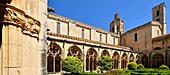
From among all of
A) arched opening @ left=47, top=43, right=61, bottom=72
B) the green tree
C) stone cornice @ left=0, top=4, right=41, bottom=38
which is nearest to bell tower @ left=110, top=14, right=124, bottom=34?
the green tree

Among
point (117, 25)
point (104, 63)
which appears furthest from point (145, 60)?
point (104, 63)

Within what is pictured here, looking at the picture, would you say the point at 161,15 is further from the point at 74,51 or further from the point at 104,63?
the point at 74,51

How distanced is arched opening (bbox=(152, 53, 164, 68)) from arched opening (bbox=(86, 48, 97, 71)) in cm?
1164

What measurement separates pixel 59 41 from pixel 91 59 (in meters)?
6.67

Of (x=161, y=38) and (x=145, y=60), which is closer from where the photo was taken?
(x=161, y=38)

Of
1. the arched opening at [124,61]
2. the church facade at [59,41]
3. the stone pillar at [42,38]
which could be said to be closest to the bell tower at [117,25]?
the church facade at [59,41]

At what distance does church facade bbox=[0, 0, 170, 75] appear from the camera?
123 inches

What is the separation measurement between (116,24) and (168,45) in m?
13.8

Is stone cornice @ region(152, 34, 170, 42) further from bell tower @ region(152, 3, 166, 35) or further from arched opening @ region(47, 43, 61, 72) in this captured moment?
arched opening @ region(47, 43, 61, 72)

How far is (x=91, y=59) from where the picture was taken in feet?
88.2

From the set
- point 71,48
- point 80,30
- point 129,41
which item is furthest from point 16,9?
point 129,41

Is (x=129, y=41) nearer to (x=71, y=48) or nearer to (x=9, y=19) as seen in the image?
(x=71, y=48)

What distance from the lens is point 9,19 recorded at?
3084 millimetres

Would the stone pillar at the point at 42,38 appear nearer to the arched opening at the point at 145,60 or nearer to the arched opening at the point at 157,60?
the arched opening at the point at 157,60
